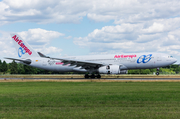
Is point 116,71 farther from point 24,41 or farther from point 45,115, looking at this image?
point 45,115

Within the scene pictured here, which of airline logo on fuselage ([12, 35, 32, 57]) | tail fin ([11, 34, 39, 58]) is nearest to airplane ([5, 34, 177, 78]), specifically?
tail fin ([11, 34, 39, 58])

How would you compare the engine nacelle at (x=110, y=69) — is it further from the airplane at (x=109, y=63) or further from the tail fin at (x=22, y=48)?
the tail fin at (x=22, y=48)

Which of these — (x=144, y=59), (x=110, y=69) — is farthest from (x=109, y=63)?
(x=144, y=59)

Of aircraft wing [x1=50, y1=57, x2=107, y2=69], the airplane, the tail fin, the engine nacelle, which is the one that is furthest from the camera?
the tail fin

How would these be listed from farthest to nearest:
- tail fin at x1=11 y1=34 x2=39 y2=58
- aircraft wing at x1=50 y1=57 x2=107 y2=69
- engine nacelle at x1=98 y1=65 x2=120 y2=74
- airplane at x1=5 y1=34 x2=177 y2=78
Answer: tail fin at x1=11 y1=34 x2=39 y2=58, airplane at x1=5 y1=34 x2=177 y2=78, aircraft wing at x1=50 y1=57 x2=107 y2=69, engine nacelle at x1=98 y1=65 x2=120 y2=74

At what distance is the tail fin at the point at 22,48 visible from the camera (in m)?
48.3

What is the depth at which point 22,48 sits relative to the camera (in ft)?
159

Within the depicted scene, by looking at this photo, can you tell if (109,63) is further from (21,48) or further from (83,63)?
(21,48)

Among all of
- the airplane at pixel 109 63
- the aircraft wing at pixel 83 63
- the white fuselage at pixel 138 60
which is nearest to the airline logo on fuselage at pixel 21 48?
the airplane at pixel 109 63

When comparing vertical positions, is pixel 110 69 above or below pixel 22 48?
below

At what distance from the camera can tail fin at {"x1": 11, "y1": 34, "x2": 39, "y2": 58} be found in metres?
48.3

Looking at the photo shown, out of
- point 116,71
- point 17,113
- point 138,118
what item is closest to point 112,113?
point 138,118

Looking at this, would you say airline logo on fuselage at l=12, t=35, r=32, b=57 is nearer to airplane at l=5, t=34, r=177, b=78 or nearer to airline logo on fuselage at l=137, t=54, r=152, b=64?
airplane at l=5, t=34, r=177, b=78

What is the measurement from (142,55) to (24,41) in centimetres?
2554
